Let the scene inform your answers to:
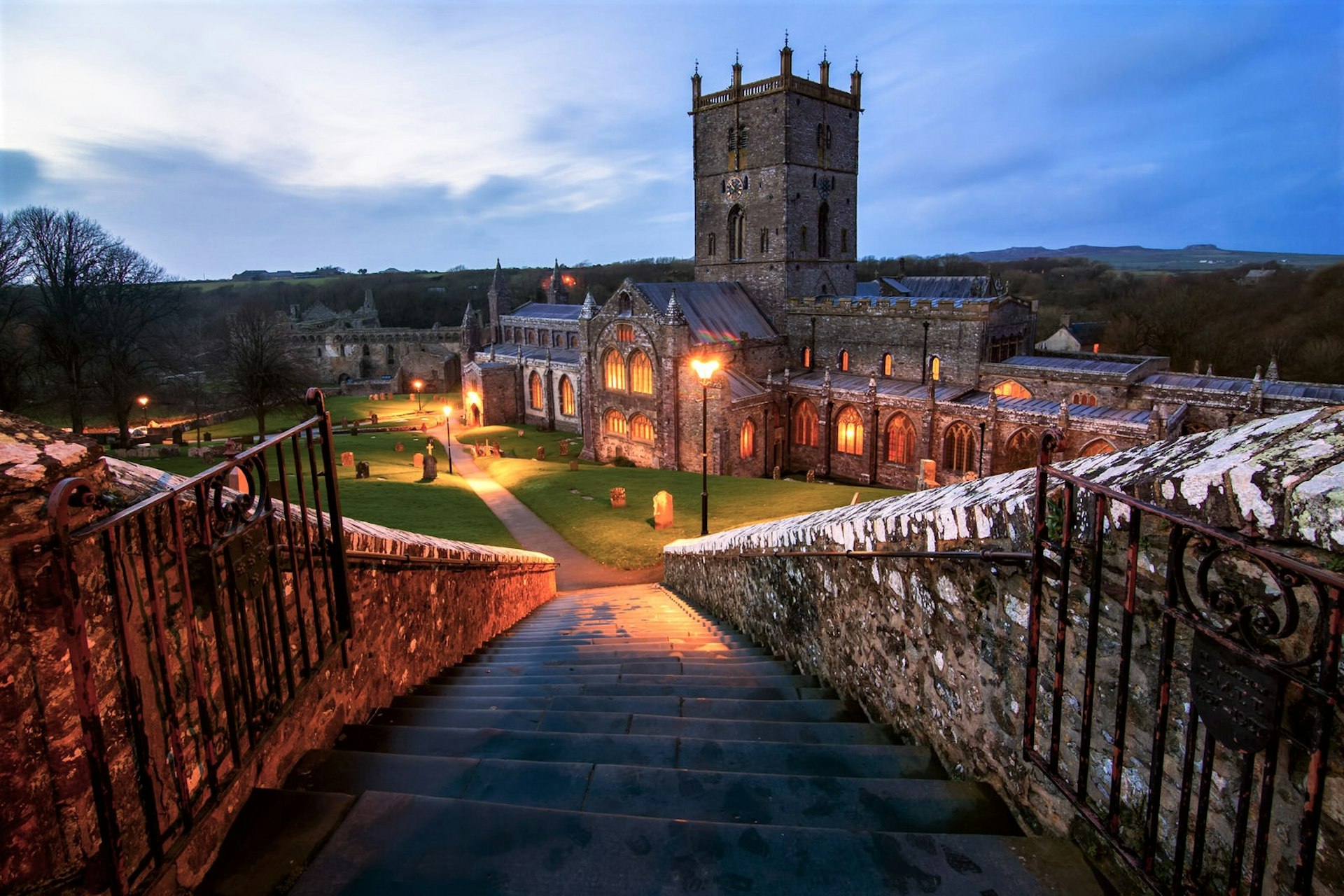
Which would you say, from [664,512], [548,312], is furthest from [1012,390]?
[548,312]

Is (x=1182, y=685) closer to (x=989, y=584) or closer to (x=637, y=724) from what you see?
(x=989, y=584)

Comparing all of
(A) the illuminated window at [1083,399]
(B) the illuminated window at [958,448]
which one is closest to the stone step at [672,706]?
(B) the illuminated window at [958,448]

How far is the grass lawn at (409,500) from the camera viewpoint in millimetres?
23828

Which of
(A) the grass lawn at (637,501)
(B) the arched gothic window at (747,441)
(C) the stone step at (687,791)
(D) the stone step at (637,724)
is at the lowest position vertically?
(A) the grass lawn at (637,501)

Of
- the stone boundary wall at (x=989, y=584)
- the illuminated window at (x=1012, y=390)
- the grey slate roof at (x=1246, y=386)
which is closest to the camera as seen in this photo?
the stone boundary wall at (x=989, y=584)

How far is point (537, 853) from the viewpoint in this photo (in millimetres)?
2930

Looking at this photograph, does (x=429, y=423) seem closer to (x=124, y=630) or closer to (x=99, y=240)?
(x=99, y=240)

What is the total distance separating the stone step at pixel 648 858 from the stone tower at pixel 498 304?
6425 centimetres

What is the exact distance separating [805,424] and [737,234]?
12.7m

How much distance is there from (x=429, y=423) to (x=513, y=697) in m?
49.8

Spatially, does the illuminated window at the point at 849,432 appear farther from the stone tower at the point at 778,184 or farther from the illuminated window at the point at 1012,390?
the stone tower at the point at 778,184

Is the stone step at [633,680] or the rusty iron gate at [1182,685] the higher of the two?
the rusty iron gate at [1182,685]

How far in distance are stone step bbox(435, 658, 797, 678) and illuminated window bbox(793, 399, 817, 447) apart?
3068 centimetres

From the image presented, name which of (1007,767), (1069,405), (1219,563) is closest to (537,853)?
(1007,767)
